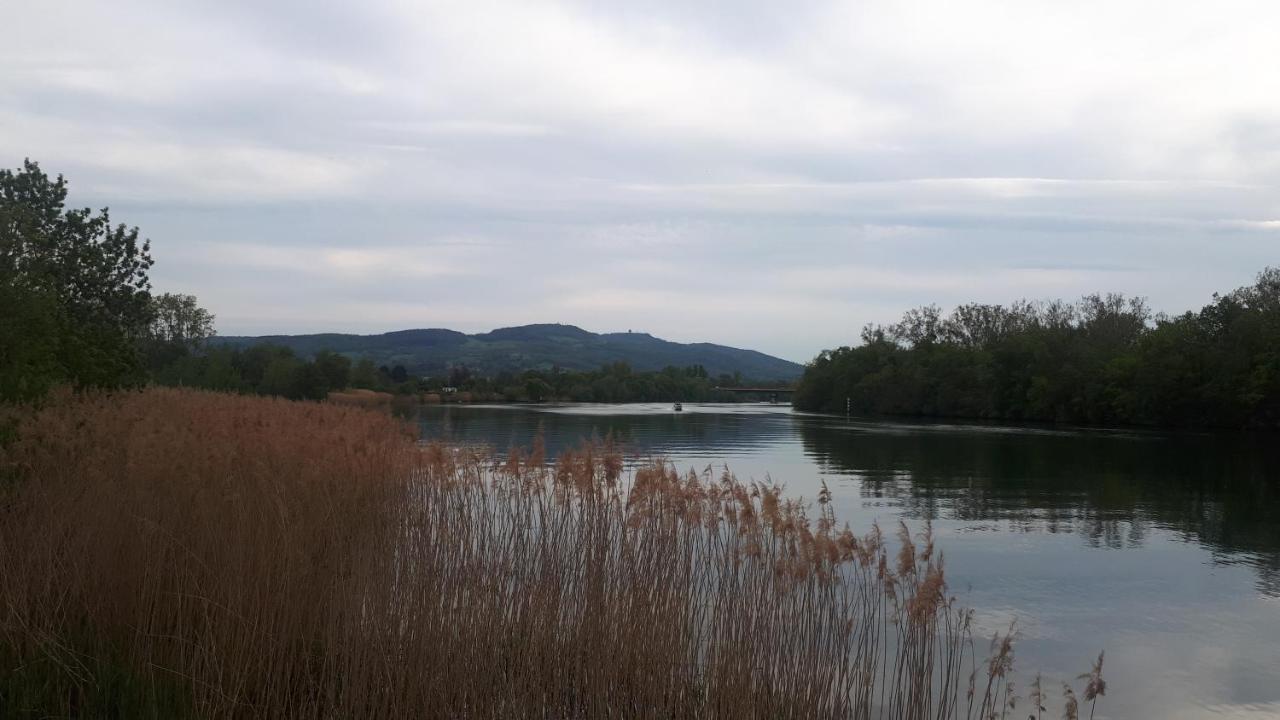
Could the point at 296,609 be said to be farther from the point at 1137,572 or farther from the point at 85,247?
the point at 85,247

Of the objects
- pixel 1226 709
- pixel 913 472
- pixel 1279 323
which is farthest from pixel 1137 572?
pixel 1279 323

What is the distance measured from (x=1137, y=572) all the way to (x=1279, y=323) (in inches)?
2619

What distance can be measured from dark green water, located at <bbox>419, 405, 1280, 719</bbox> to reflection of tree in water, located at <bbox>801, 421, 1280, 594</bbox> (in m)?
0.09

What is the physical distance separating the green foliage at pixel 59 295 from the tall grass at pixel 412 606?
5.57 meters

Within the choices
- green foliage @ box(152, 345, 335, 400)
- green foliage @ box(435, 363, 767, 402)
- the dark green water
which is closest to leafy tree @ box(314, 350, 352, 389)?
green foliage @ box(152, 345, 335, 400)

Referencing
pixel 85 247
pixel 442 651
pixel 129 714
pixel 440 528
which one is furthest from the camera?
pixel 85 247

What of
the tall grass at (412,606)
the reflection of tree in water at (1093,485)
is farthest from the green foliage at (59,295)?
the reflection of tree in water at (1093,485)

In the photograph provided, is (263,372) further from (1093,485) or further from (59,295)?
(1093,485)

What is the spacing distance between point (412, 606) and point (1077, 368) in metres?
94.3

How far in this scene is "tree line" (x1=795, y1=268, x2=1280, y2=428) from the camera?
73438 mm

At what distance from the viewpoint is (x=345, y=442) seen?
13.0 m

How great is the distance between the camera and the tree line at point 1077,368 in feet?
241

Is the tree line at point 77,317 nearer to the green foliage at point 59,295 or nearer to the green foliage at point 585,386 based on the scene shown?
the green foliage at point 59,295

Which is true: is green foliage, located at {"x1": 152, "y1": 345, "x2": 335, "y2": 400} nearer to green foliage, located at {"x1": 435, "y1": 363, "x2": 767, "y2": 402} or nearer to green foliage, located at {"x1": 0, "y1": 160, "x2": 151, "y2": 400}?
green foliage, located at {"x1": 0, "y1": 160, "x2": 151, "y2": 400}
